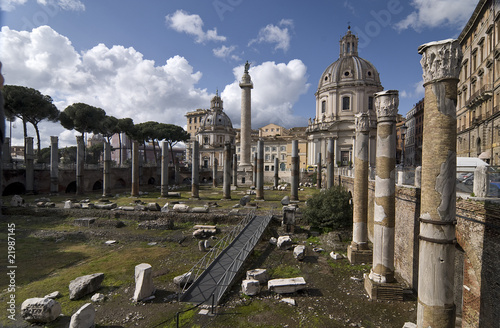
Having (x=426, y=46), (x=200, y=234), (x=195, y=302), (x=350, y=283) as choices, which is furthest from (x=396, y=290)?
(x=200, y=234)

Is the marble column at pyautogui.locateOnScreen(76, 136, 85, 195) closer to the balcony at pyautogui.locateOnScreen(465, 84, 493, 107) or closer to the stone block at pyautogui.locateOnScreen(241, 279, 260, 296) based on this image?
the stone block at pyautogui.locateOnScreen(241, 279, 260, 296)

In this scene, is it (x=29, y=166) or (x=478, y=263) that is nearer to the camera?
(x=478, y=263)

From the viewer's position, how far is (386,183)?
24.7ft

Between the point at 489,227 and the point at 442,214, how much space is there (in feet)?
3.61

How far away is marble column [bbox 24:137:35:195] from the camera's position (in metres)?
24.5

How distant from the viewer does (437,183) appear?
4.97 m

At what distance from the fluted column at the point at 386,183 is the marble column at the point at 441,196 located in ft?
7.78

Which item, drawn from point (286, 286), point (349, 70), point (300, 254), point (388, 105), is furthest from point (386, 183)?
point (349, 70)

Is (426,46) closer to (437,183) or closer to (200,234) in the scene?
(437,183)

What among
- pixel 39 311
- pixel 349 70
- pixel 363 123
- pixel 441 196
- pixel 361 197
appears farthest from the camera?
pixel 349 70

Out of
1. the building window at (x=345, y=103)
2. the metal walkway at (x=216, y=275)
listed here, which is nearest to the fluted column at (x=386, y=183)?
the metal walkway at (x=216, y=275)

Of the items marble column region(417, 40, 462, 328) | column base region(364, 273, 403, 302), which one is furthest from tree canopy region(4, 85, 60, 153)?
marble column region(417, 40, 462, 328)

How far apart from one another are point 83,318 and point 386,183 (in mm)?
7998

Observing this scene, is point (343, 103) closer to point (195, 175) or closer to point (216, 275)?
point (195, 175)
